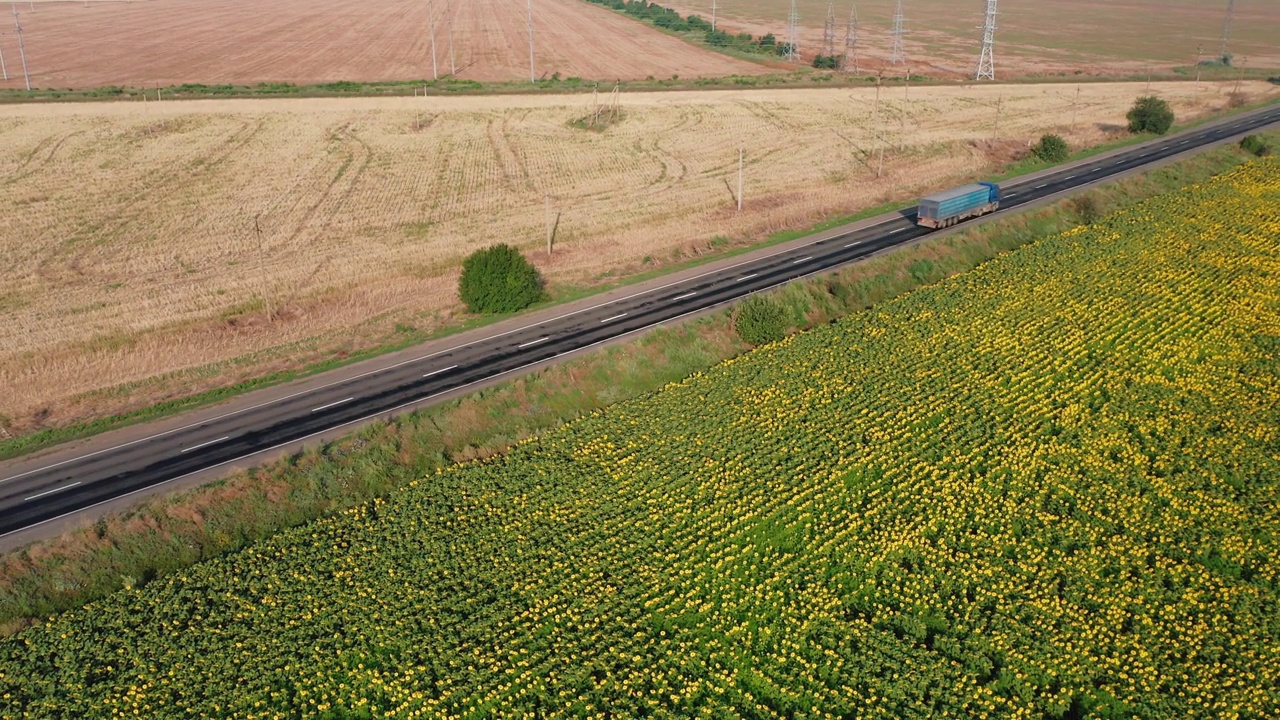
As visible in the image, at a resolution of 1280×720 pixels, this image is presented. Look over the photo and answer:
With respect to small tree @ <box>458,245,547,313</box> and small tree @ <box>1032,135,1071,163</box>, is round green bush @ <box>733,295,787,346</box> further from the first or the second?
small tree @ <box>1032,135,1071,163</box>

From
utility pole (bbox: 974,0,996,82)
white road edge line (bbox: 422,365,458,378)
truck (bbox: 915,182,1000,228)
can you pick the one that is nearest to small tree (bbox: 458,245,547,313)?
white road edge line (bbox: 422,365,458,378)

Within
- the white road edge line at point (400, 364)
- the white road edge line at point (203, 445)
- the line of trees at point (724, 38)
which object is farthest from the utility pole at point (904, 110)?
the white road edge line at point (203, 445)

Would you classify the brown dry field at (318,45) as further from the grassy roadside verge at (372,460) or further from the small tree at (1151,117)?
the grassy roadside verge at (372,460)

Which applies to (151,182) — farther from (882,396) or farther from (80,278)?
(882,396)

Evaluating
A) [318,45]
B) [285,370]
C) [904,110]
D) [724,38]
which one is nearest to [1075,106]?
[904,110]

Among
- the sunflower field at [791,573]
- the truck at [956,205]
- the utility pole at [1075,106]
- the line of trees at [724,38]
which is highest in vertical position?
the line of trees at [724,38]

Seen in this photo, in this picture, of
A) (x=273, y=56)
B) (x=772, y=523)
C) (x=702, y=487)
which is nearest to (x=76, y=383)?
(x=702, y=487)
